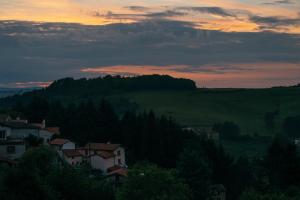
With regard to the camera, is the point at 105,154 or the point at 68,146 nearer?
the point at 105,154

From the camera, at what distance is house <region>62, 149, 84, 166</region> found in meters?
73.5

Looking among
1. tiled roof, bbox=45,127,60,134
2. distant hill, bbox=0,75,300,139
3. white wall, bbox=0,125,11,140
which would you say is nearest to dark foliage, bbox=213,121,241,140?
distant hill, bbox=0,75,300,139

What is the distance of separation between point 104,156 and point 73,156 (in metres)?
4.05

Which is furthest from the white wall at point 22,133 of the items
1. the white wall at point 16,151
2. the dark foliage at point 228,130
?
the dark foliage at point 228,130

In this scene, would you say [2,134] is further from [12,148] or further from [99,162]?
[99,162]

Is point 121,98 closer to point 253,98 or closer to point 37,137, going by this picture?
point 253,98

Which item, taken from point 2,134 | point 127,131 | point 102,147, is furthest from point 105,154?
point 2,134

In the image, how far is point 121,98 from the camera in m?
177

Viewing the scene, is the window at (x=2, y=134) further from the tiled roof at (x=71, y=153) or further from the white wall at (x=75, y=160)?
the white wall at (x=75, y=160)

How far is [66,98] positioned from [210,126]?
190ft

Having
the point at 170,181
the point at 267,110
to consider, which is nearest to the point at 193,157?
the point at 170,181

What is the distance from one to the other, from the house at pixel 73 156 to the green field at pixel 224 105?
73820 millimetres

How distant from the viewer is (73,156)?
246 ft

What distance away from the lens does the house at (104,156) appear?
253 feet
